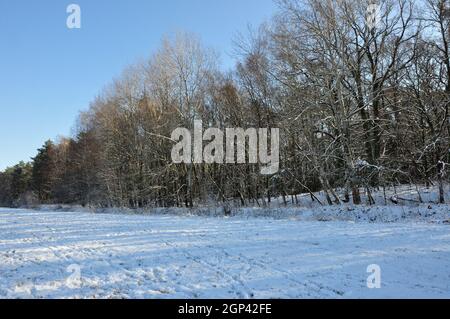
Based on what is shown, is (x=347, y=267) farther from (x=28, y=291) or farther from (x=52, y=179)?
(x=52, y=179)

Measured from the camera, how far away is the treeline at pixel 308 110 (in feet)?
72.4

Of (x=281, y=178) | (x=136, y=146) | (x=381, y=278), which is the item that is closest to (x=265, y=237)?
(x=381, y=278)

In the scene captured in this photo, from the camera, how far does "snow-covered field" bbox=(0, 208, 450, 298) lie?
6586 millimetres

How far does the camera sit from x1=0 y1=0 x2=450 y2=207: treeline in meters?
22.1

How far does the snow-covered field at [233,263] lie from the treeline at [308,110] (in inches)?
397

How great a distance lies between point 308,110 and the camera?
75.4ft

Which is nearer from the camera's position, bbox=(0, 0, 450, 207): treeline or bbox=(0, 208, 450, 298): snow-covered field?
bbox=(0, 208, 450, 298): snow-covered field

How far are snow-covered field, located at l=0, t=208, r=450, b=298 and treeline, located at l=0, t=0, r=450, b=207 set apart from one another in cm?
1009

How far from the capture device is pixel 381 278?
7156mm

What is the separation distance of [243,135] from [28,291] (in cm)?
2445

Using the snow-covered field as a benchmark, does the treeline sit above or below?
above

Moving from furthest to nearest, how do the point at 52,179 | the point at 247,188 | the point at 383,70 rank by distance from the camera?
the point at 52,179 < the point at 247,188 < the point at 383,70

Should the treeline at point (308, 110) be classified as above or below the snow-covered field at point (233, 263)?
above
